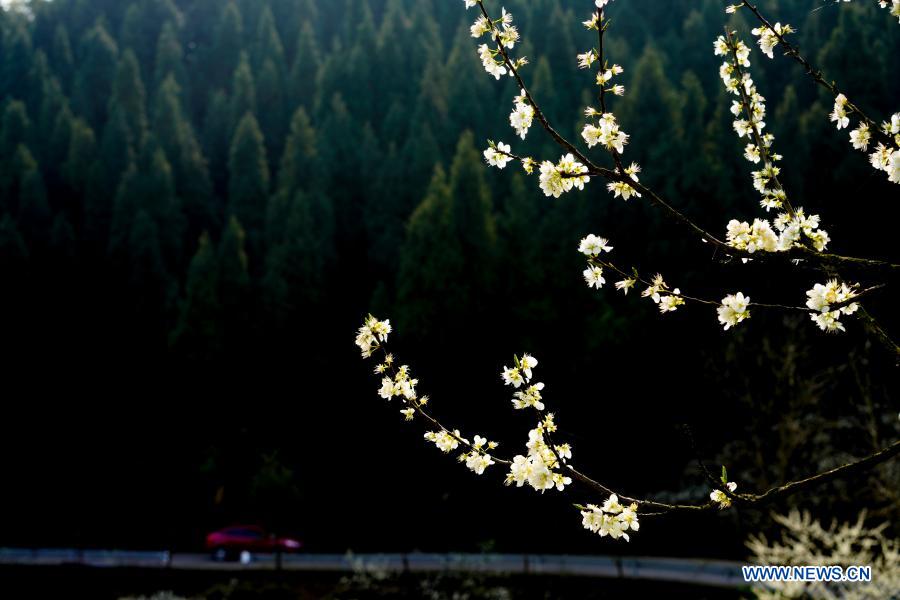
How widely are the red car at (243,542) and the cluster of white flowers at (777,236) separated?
20.3 meters

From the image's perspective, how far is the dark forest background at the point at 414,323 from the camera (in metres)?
21.1

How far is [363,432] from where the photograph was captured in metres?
22.5

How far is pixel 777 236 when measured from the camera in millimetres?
3303

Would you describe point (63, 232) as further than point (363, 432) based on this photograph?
Yes

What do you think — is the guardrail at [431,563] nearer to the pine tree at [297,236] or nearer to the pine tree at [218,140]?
the pine tree at [297,236]

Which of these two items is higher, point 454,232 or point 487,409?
point 454,232

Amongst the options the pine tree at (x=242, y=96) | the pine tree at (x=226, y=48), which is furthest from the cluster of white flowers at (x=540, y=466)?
the pine tree at (x=226, y=48)

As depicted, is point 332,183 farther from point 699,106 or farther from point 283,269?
point 699,106

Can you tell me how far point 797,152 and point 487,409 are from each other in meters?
13.7

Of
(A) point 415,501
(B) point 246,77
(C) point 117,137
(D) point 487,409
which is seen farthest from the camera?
(B) point 246,77

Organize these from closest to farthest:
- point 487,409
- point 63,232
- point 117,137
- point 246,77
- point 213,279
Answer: point 487,409 < point 213,279 < point 63,232 < point 117,137 < point 246,77

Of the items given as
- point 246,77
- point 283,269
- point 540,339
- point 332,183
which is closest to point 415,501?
point 540,339

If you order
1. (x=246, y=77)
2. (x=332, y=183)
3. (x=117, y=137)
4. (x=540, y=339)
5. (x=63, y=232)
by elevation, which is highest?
(x=246, y=77)

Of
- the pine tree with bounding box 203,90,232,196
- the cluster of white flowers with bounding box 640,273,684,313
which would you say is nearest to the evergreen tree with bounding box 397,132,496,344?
the pine tree with bounding box 203,90,232,196
